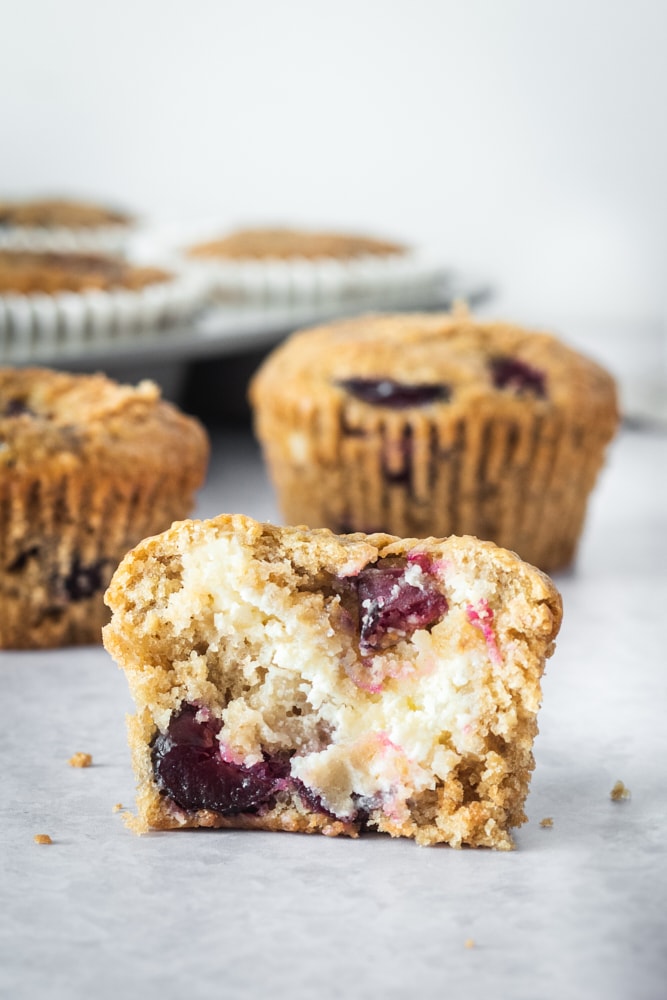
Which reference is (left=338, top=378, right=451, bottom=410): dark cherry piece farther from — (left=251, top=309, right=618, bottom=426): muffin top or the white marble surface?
the white marble surface

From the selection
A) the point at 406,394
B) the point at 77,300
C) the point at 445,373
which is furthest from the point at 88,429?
the point at 77,300

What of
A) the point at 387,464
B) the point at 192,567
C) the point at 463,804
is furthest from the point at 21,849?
the point at 387,464

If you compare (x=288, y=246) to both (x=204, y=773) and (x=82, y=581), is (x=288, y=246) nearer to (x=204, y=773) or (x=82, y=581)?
(x=82, y=581)

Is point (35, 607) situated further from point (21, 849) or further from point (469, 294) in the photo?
point (469, 294)

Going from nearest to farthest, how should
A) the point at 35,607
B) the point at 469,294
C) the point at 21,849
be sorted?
1. the point at 21,849
2. the point at 35,607
3. the point at 469,294

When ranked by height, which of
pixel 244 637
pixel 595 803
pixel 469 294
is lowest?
pixel 469 294

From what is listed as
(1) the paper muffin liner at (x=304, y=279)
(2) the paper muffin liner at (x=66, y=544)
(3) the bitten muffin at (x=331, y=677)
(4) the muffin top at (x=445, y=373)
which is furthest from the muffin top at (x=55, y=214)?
(3) the bitten muffin at (x=331, y=677)
